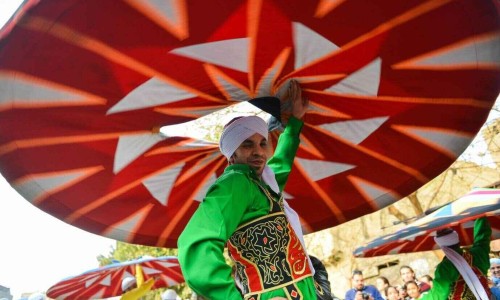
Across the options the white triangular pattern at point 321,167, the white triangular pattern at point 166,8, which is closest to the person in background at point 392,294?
the white triangular pattern at point 321,167

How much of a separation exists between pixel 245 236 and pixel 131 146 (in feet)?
4.02

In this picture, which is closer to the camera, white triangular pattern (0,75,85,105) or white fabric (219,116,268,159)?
white triangular pattern (0,75,85,105)

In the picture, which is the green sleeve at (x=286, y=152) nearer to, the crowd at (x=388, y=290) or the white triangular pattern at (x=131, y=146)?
the white triangular pattern at (x=131, y=146)

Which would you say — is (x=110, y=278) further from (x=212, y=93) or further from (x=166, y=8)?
(x=166, y=8)

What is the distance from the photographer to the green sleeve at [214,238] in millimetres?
2033

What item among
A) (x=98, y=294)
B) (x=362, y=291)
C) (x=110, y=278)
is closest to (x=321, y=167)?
(x=362, y=291)

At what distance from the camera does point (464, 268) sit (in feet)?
18.4

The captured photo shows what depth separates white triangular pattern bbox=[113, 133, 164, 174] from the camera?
10.9 ft

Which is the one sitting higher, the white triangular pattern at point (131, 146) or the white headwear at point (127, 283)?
the white headwear at point (127, 283)

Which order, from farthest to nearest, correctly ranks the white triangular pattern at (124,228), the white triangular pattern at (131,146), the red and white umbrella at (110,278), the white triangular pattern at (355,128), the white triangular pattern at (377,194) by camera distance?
1. the red and white umbrella at (110,278)
2. the white triangular pattern at (377,194)
3. the white triangular pattern at (124,228)
4. the white triangular pattern at (355,128)
5. the white triangular pattern at (131,146)

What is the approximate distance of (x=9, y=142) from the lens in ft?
9.45

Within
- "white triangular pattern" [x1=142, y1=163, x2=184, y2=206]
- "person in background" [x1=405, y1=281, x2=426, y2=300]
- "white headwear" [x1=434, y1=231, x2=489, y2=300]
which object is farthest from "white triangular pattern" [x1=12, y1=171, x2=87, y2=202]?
"person in background" [x1=405, y1=281, x2=426, y2=300]

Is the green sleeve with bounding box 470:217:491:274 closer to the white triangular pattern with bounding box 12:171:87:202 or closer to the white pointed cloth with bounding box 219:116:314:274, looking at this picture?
the white pointed cloth with bounding box 219:116:314:274

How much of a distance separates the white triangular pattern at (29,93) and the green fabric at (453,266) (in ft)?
14.8
